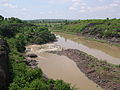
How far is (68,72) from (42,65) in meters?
5.76

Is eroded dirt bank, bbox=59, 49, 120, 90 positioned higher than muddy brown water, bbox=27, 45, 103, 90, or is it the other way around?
eroded dirt bank, bbox=59, 49, 120, 90

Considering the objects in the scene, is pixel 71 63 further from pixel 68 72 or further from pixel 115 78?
pixel 115 78

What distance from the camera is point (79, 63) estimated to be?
2712cm

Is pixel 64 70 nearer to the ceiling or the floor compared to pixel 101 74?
nearer to the floor

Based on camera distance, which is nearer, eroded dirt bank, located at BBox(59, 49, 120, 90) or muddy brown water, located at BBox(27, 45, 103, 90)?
eroded dirt bank, located at BBox(59, 49, 120, 90)

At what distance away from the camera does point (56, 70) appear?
2511 cm

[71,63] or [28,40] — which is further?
[28,40]

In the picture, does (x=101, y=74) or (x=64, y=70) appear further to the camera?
(x=64, y=70)

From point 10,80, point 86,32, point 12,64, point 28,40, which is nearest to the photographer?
point 10,80

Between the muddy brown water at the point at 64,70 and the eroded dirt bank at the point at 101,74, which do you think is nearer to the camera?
the eroded dirt bank at the point at 101,74

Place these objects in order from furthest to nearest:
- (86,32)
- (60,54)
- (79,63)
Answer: (86,32) → (60,54) → (79,63)

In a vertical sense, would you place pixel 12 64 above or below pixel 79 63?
above

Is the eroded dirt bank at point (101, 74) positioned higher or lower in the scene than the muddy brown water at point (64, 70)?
higher

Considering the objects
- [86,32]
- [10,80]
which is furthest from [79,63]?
[86,32]
